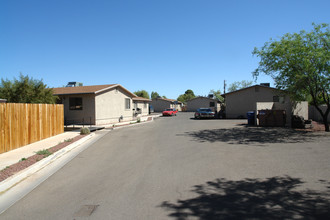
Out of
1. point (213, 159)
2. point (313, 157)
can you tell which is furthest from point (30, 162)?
point (313, 157)

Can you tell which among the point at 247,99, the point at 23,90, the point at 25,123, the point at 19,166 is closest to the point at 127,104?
the point at 23,90

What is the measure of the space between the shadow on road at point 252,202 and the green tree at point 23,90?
541 inches

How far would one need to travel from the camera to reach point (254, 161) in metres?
7.10

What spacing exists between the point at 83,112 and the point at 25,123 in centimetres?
1004

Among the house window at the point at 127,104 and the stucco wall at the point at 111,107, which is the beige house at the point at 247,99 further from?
the stucco wall at the point at 111,107

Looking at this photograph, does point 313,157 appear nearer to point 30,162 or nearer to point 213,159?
point 213,159

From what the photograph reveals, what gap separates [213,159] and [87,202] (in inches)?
174

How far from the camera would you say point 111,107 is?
72.6ft

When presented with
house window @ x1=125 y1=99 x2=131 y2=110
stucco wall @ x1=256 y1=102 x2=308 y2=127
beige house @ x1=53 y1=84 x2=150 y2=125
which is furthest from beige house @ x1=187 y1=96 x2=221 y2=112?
beige house @ x1=53 y1=84 x2=150 y2=125

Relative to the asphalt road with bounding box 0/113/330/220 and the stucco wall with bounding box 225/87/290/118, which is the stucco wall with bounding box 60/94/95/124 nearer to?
the asphalt road with bounding box 0/113/330/220

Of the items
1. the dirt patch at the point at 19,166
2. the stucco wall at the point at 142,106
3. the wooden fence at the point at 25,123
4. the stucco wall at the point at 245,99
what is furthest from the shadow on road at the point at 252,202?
the stucco wall at the point at 142,106

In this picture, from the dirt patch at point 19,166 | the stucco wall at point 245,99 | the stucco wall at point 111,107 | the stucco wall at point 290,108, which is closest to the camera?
the dirt patch at point 19,166

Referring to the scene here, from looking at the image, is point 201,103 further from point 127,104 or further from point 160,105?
point 127,104

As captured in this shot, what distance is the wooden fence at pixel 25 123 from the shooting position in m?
8.65
